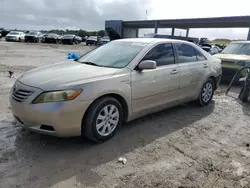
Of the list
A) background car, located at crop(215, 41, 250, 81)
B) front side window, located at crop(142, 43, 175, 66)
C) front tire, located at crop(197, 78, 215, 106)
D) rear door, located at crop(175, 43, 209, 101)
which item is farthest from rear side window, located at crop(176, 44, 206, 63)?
background car, located at crop(215, 41, 250, 81)

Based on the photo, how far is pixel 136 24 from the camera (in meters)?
46.5

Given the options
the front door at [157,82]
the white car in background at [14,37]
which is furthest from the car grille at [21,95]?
the white car in background at [14,37]

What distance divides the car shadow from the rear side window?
4.44ft

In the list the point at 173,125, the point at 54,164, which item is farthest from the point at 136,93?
the point at 54,164

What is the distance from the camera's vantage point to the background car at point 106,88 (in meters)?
2.98

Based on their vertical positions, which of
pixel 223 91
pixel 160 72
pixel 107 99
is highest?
pixel 160 72

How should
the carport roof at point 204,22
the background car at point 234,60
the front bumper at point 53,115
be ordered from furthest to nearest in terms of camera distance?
the carport roof at point 204,22, the background car at point 234,60, the front bumper at point 53,115

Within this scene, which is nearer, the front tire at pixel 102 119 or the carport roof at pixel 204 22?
the front tire at pixel 102 119

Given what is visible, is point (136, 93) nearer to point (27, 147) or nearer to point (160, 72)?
point (160, 72)

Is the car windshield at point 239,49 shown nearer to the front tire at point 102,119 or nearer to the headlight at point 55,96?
the front tire at point 102,119

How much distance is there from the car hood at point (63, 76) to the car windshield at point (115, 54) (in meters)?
0.26

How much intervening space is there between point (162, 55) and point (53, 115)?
2370 mm

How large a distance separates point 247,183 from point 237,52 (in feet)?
25.1

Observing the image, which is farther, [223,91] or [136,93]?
[223,91]
